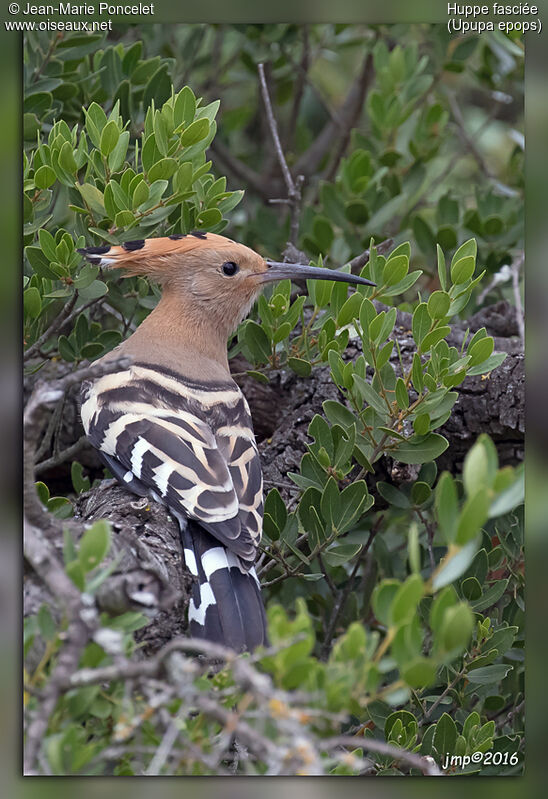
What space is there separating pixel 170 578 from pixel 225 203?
0.83m

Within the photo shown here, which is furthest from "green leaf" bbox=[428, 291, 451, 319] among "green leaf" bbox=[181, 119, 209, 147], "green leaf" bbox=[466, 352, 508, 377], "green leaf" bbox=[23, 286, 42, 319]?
"green leaf" bbox=[23, 286, 42, 319]

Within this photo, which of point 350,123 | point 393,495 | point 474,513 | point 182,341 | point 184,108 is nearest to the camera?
point 474,513

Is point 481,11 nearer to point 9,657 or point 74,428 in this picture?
point 74,428

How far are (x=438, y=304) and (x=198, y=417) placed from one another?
58 cm

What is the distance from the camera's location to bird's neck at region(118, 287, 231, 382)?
220cm

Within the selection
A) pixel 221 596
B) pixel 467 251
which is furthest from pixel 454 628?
pixel 467 251

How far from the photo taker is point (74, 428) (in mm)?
2396

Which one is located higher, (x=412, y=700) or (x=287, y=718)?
(x=287, y=718)

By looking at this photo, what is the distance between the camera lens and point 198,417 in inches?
80.6

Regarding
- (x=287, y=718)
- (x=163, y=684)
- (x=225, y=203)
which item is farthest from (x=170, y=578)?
(x=225, y=203)

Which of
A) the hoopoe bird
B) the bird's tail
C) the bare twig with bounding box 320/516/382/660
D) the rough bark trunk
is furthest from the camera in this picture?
the bare twig with bounding box 320/516/382/660

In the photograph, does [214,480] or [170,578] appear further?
[214,480]

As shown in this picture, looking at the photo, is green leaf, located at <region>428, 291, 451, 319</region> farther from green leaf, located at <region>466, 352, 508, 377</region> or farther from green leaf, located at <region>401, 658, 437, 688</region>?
green leaf, located at <region>401, 658, 437, 688</region>

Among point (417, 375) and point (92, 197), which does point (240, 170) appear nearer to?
point (92, 197)
